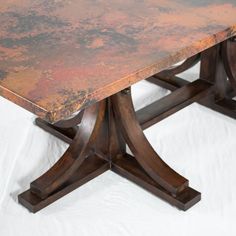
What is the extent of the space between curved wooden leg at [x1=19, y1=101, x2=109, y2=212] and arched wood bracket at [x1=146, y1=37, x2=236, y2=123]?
11.8 inches

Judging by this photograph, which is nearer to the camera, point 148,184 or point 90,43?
point 90,43

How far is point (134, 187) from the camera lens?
212cm

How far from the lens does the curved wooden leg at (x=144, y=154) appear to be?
2.03 meters

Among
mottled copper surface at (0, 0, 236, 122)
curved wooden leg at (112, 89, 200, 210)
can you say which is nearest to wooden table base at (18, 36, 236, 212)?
curved wooden leg at (112, 89, 200, 210)

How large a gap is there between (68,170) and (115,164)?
0.62 ft

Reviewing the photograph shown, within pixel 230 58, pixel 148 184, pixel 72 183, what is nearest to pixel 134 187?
pixel 148 184

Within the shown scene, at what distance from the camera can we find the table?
5.24ft

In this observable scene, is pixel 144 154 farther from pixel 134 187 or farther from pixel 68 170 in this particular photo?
pixel 68 170

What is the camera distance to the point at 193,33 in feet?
6.08

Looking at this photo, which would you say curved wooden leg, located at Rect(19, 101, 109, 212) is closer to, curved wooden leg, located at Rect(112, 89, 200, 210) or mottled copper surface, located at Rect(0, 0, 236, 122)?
curved wooden leg, located at Rect(112, 89, 200, 210)

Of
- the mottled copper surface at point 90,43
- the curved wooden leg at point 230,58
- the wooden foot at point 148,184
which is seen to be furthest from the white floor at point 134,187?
the mottled copper surface at point 90,43

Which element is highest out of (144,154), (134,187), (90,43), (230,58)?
(90,43)

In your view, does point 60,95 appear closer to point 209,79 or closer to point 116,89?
point 116,89

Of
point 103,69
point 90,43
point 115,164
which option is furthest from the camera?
point 115,164
